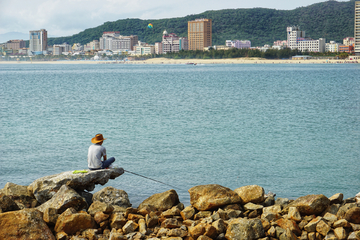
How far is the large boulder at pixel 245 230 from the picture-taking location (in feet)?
23.6

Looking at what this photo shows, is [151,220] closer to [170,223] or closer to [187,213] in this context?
[170,223]

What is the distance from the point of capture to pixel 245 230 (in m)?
7.22

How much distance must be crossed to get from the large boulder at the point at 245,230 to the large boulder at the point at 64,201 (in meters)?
3.23

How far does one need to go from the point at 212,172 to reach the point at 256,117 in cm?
1474

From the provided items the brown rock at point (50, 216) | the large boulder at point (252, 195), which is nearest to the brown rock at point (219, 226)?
the large boulder at point (252, 195)

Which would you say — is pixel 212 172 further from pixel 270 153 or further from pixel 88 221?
pixel 88 221

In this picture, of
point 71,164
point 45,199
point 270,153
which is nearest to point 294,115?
point 270,153

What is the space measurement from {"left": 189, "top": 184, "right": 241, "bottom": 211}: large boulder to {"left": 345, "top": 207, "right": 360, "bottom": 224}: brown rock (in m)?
2.15

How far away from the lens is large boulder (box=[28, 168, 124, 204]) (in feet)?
29.8

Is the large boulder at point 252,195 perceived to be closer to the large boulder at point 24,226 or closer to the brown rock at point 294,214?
the brown rock at point 294,214

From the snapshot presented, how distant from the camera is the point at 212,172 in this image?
13.6m

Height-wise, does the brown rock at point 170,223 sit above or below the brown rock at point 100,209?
below

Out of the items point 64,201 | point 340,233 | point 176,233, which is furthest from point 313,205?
point 64,201

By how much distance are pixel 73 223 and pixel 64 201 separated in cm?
84
